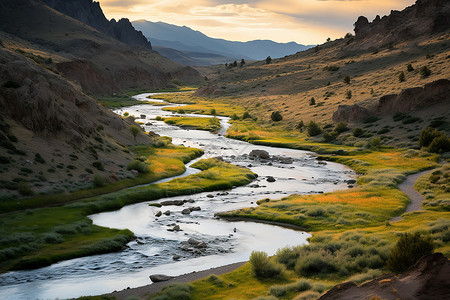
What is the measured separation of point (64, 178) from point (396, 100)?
66.2m

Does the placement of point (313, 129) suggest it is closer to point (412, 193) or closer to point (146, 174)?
point (412, 193)

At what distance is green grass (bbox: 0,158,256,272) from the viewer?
3034cm

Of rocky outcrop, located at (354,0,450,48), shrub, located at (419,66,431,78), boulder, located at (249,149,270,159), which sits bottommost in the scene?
boulder, located at (249,149,270,159)

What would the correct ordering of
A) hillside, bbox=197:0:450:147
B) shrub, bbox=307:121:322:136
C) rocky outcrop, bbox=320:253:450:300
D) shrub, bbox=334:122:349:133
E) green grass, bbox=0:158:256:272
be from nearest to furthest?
rocky outcrop, bbox=320:253:450:300 → green grass, bbox=0:158:256:272 → hillside, bbox=197:0:450:147 → shrub, bbox=334:122:349:133 → shrub, bbox=307:121:322:136

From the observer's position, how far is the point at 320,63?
16550 centimetres

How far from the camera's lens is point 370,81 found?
11144 cm

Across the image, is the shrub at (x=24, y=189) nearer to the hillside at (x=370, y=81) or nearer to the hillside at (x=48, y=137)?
the hillside at (x=48, y=137)

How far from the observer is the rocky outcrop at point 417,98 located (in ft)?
261

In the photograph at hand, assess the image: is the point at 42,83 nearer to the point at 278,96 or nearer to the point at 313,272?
the point at 313,272

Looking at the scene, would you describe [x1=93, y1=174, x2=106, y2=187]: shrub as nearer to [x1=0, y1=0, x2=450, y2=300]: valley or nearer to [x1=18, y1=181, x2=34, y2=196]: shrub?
[x1=0, y1=0, x2=450, y2=300]: valley

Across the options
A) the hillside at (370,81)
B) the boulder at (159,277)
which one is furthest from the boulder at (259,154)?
the boulder at (159,277)

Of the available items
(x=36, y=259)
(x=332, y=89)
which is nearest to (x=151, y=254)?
(x=36, y=259)

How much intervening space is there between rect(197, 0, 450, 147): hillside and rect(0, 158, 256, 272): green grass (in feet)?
172

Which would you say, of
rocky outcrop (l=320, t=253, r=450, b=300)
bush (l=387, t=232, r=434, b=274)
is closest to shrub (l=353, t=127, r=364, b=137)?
bush (l=387, t=232, r=434, b=274)
